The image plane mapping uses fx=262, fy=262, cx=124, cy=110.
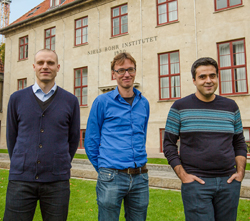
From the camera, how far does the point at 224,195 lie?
104 inches

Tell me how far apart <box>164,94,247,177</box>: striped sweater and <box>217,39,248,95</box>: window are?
1245 centimetres

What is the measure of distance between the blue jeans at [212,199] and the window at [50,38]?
21084 millimetres

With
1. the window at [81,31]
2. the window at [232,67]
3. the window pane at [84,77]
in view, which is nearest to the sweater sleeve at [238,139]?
the window at [232,67]

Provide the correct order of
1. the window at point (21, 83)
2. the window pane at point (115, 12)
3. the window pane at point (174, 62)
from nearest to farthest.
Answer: the window pane at point (174, 62), the window pane at point (115, 12), the window at point (21, 83)

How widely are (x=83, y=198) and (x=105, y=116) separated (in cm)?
426

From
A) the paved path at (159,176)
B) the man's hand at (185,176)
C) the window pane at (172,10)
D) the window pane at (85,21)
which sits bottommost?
the paved path at (159,176)

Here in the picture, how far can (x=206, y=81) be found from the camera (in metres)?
2.81

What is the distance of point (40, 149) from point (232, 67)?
14.0 m

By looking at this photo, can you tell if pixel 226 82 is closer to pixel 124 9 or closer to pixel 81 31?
pixel 124 9

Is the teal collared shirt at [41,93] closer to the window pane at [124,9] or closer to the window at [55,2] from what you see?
the window pane at [124,9]

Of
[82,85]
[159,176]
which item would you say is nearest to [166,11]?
[82,85]

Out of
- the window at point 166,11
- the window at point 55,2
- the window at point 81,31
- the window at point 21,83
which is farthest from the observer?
the window at point 21,83

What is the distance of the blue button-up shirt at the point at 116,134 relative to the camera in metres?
2.86

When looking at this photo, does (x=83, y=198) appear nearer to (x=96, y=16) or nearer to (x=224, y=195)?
(x=224, y=195)
